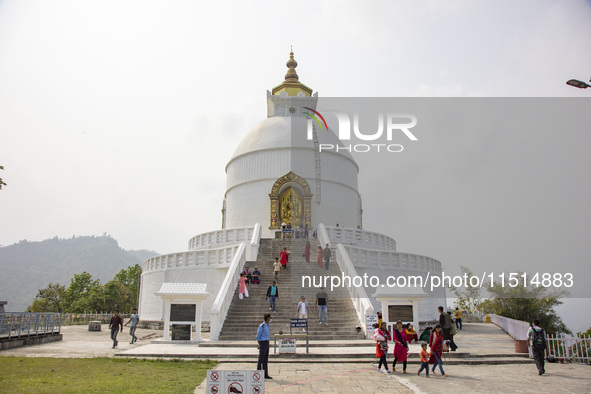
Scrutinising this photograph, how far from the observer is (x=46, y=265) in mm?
182375

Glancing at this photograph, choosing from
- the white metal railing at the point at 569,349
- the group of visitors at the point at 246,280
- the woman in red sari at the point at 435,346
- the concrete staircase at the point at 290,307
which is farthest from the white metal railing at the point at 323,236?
the woman in red sari at the point at 435,346

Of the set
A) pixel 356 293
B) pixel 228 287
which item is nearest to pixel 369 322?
pixel 356 293

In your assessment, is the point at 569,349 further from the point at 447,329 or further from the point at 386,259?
the point at 386,259

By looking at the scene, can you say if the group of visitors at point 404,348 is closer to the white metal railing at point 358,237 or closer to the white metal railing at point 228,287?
the white metal railing at point 228,287

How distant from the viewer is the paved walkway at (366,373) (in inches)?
315

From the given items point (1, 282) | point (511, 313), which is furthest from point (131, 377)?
point (1, 282)

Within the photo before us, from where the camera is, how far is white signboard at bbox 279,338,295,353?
37.0 feet

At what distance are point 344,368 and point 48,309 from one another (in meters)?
49.1

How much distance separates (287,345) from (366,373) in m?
2.50

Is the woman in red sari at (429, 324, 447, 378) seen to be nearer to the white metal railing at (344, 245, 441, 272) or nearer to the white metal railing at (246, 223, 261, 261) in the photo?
the white metal railing at (344, 245, 441, 272)

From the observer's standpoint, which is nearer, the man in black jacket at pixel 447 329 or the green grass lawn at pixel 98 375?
the green grass lawn at pixel 98 375

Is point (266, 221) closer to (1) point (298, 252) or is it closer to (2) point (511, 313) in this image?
(1) point (298, 252)

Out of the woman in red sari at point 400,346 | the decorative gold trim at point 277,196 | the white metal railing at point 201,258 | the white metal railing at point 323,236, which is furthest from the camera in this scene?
the decorative gold trim at point 277,196

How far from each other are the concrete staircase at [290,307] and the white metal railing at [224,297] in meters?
0.23
